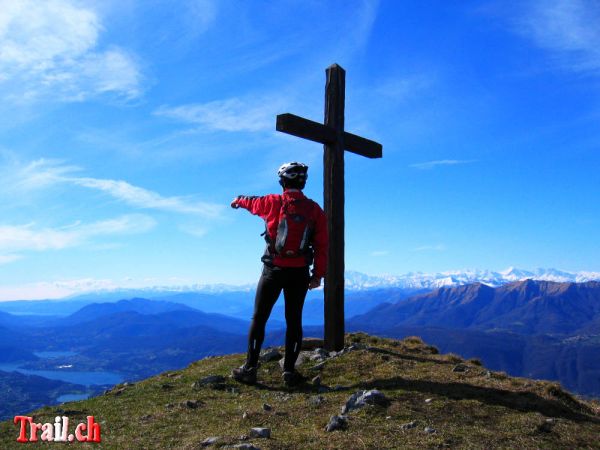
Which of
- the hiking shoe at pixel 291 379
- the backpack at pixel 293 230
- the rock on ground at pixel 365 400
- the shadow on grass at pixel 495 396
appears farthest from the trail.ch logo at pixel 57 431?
the shadow on grass at pixel 495 396

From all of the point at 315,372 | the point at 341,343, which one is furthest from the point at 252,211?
the point at 341,343

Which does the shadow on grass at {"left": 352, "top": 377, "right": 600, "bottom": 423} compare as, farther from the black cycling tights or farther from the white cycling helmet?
the white cycling helmet

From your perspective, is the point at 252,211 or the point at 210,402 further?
the point at 252,211

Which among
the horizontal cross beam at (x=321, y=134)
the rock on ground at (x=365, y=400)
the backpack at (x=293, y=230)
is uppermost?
the horizontal cross beam at (x=321, y=134)

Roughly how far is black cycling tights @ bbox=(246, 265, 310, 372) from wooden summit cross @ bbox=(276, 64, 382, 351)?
244 centimetres

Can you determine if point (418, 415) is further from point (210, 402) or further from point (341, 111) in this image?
point (341, 111)

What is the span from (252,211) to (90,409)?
5.03 metres

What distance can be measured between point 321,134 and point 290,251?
410 cm

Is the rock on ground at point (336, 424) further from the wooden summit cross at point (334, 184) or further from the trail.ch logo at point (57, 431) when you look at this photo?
the wooden summit cross at point (334, 184)

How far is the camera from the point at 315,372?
36.0ft

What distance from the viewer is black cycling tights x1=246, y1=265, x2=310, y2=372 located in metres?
9.73

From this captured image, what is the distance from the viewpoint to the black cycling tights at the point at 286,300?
9.73 metres

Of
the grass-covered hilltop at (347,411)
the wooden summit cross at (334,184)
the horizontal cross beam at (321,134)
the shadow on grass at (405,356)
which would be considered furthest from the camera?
the wooden summit cross at (334,184)

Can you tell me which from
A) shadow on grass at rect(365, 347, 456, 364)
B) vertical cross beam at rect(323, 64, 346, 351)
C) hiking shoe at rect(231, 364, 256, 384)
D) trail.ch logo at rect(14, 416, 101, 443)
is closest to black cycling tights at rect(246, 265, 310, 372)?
hiking shoe at rect(231, 364, 256, 384)
